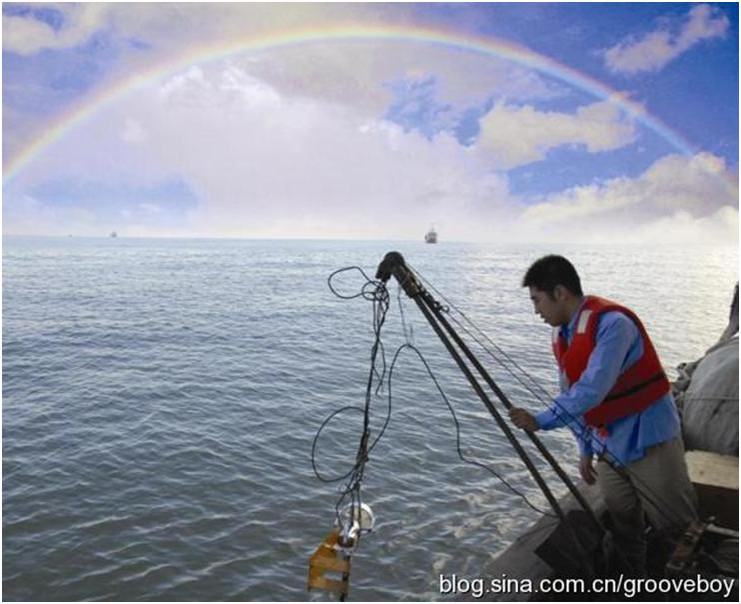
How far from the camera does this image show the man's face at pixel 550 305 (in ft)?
17.9

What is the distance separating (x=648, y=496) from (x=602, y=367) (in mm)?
1612

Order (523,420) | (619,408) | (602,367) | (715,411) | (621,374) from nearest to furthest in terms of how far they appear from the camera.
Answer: (602,367), (523,420), (621,374), (619,408), (715,411)

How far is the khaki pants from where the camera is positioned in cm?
539

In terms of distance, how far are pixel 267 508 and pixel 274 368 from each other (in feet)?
41.1

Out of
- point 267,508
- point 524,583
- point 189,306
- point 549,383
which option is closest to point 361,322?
point 189,306

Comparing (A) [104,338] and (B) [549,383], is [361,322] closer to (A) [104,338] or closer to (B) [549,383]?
(A) [104,338]

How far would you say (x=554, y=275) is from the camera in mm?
5426

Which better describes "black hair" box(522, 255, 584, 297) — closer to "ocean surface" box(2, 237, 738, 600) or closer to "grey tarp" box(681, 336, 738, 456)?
"ocean surface" box(2, 237, 738, 600)

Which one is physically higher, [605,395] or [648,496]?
[605,395]

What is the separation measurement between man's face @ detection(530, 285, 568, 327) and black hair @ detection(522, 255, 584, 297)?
0.16 ft

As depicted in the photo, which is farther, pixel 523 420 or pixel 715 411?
pixel 715 411

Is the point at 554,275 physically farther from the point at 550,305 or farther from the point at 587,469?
the point at 587,469

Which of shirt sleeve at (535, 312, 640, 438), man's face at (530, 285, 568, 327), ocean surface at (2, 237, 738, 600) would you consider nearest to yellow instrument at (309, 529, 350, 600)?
shirt sleeve at (535, 312, 640, 438)

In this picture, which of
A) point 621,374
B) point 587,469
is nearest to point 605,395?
point 621,374
